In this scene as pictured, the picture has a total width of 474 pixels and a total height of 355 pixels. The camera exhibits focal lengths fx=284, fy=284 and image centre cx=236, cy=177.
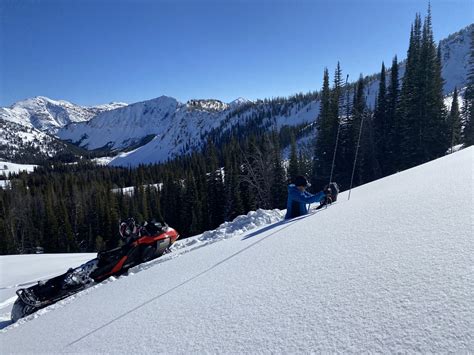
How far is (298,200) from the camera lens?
757 centimetres

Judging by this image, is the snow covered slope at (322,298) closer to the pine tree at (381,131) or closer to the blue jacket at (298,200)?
the blue jacket at (298,200)

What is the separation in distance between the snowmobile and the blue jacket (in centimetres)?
403

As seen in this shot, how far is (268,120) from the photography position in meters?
198

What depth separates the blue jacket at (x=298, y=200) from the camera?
24.3 feet

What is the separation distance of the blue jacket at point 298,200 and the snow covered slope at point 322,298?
8.51 feet

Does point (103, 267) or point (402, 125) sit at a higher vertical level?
point (402, 125)

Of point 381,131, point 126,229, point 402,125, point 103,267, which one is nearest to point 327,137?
point 381,131

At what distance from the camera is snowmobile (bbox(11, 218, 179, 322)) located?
628 cm

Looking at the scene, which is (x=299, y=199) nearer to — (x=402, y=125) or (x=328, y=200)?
(x=328, y=200)

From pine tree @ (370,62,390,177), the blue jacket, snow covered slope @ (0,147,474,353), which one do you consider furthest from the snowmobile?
pine tree @ (370,62,390,177)

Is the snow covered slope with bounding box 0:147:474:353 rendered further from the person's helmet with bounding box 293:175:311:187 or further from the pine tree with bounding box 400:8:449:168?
the pine tree with bounding box 400:8:449:168

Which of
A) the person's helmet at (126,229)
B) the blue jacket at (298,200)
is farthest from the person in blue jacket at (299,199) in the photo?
the person's helmet at (126,229)

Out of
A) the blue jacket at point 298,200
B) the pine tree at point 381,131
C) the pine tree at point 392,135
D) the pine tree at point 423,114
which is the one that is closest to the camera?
the blue jacket at point 298,200

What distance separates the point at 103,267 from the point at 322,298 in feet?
22.7
